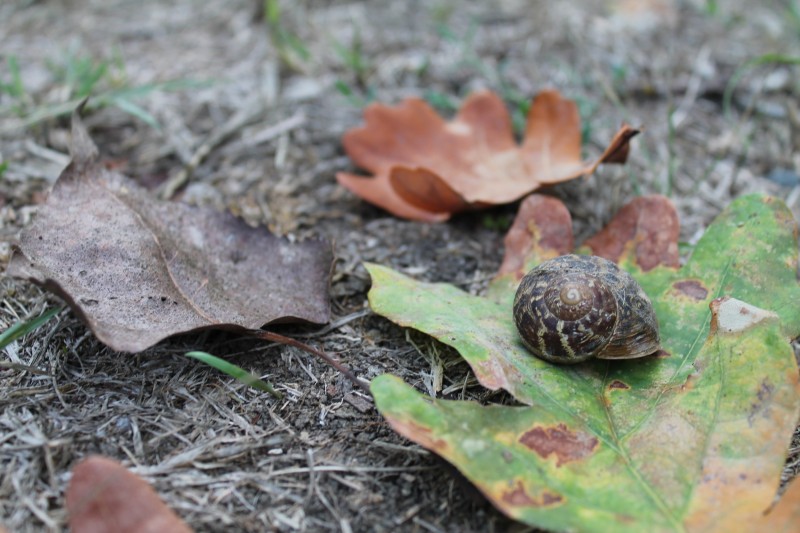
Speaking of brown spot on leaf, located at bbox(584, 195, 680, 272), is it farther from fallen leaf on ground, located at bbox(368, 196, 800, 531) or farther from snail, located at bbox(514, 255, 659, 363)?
snail, located at bbox(514, 255, 659, 363)

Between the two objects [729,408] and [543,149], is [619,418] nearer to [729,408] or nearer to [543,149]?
[729,408]

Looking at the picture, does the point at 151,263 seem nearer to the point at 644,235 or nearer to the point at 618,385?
the point at 618,385

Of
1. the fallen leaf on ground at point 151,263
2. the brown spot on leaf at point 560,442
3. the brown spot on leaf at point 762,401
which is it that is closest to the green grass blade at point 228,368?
the fallen leaf on ground at point 151,263

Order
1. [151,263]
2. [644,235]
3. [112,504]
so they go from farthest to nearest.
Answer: [644,235] < [151,263] < [112,504]

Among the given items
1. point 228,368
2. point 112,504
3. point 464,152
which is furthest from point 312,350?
point 464,152

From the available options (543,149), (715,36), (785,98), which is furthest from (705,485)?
(715,36)
